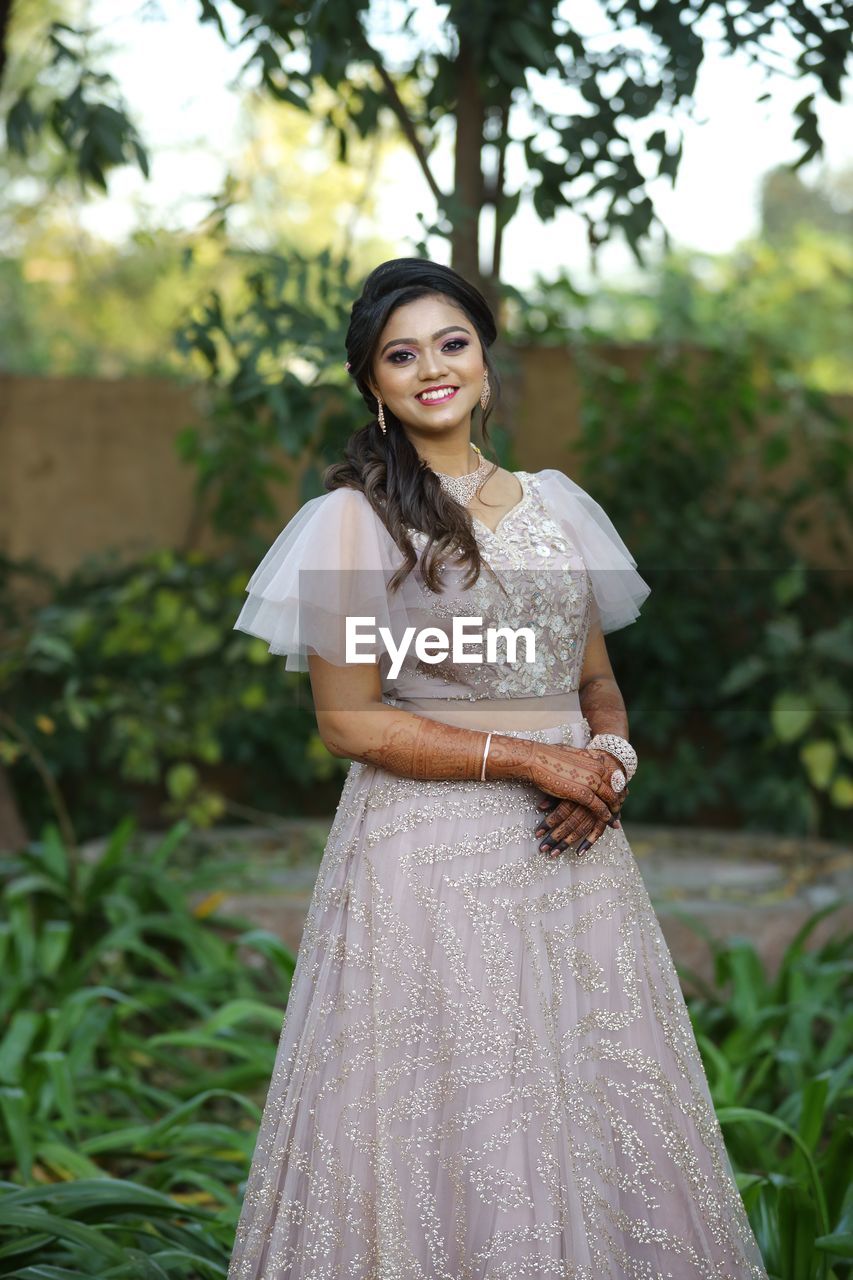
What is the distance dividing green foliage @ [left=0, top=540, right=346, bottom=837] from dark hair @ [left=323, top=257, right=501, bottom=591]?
10.5 feet

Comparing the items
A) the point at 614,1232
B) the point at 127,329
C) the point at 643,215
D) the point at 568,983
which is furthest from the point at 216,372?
the point at 127,329

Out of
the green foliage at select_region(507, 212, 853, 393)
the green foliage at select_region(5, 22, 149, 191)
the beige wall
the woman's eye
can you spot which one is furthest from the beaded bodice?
the green foliage at select_region(507, 212, 853, 393)

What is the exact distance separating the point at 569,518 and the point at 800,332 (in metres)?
15.3

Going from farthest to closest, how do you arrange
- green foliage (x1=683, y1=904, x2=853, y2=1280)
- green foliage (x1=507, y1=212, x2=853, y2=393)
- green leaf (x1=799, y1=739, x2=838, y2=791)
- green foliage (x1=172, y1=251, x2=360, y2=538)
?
green foliage (x1=507, y1=212, x2=853, y2=393) → green leaf (x1=799, y1=739, x2=838, y2=791) → green foliage (x1=172, y1=251, x2=360, y2=538) → green foliage (x1=683, y1=904, x2=853, y2=1280)

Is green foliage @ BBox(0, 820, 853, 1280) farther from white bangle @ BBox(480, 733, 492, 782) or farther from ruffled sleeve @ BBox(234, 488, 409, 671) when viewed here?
ruffled sleeve @ BBox(234, 488, 409, 671)

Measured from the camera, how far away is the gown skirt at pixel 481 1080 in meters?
2.27

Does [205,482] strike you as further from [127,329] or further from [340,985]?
[127,329]

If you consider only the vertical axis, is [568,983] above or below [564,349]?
below

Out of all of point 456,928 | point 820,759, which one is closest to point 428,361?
point 456,928

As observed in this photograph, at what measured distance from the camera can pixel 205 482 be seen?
20.3 ft

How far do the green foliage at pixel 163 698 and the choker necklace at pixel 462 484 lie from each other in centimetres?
320

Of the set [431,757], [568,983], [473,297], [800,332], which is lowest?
[568,983]

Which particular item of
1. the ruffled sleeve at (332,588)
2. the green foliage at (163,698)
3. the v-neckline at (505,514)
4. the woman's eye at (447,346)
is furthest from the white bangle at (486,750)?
the green foliage at (163,698)

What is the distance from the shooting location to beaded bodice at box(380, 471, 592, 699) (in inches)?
96.6
